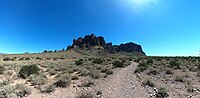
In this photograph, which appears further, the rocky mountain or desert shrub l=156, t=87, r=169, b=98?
the rocky mountain

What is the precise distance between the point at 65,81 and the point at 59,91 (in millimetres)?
1128

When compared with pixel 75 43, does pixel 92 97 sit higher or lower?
lower

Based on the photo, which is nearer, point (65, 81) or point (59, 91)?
point (59, 91)

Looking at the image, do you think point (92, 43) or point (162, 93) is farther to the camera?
point (92, 43)

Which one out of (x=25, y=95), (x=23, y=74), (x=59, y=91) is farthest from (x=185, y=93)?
(x=23, y=74)

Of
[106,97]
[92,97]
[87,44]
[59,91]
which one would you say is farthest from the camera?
[87,44]

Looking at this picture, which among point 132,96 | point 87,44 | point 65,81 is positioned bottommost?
point 132,96

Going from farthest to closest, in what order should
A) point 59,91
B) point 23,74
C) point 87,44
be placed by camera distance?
point 87,44, point 23,74, point 59,91

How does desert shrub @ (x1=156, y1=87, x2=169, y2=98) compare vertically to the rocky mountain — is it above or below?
below

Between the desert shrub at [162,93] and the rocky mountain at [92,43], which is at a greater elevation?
the rocky mountain at [92,43]

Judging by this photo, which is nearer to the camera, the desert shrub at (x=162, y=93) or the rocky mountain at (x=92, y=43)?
the desert shrub at (x=162, y=93)

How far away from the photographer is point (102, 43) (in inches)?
6540

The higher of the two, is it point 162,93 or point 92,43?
point 92,43

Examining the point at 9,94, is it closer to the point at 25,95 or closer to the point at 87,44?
the point at 25,95
